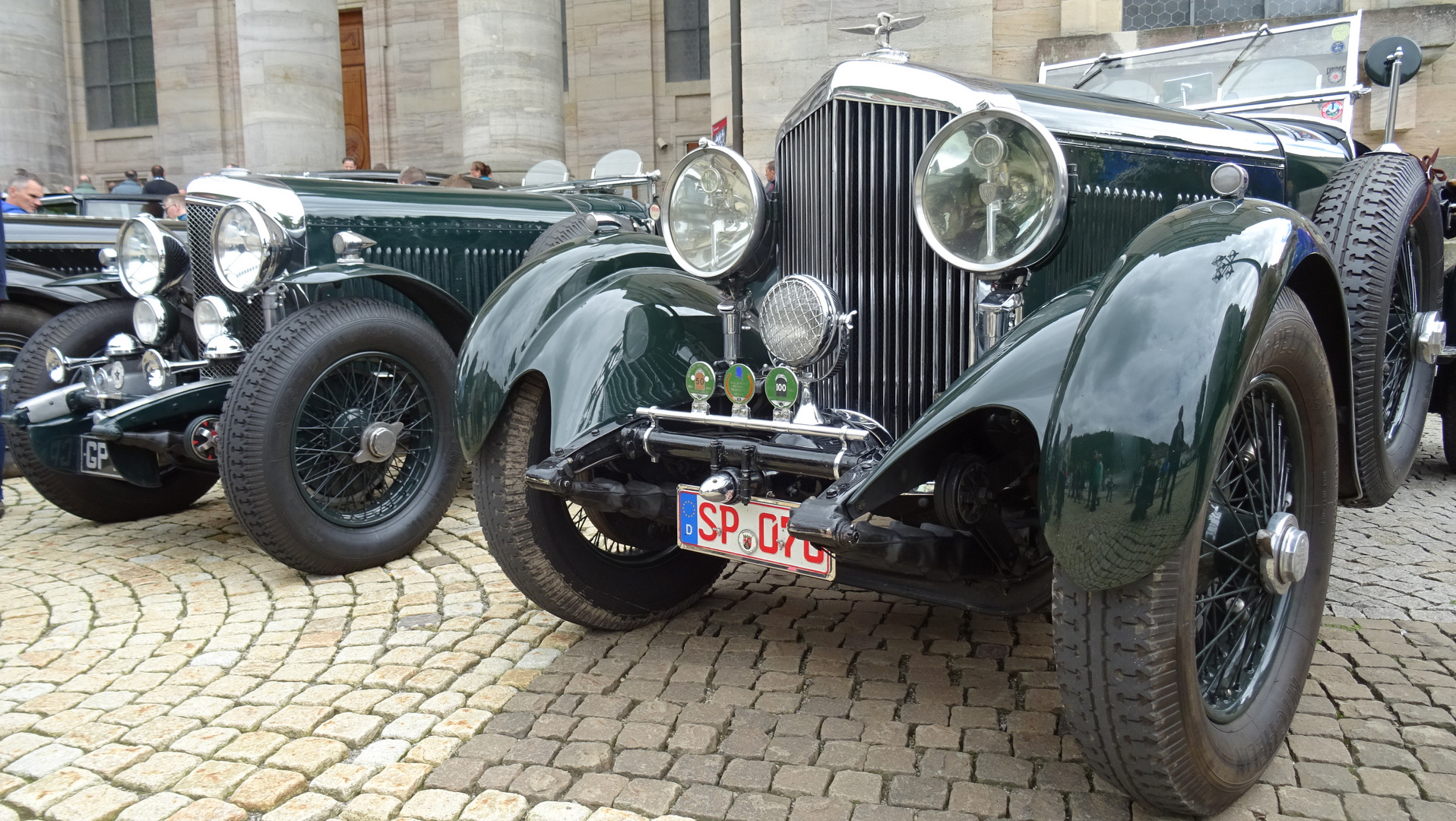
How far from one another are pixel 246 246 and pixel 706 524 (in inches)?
104

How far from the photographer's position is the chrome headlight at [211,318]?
414 cm

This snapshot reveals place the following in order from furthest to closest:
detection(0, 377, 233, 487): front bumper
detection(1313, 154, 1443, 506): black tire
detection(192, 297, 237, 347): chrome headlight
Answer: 1. detection(192, 297, 237, 347): chrome headlight
2. detection(0, 377, 233, 487): front bumper
3. detection(1313, 154, 1443, 506): black tire

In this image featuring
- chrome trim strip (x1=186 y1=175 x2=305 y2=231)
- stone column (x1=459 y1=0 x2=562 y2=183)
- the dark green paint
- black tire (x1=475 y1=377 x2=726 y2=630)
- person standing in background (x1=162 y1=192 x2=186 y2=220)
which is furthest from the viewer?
stone column (x1=459 y1=0 x2=562 y2=183)

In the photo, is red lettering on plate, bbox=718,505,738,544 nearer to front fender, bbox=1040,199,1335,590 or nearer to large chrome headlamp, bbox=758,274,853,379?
large chrome headlamp, bbox=758,274,853,379

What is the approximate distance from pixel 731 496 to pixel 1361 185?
2074 millimetres

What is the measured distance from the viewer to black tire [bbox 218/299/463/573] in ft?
11.6

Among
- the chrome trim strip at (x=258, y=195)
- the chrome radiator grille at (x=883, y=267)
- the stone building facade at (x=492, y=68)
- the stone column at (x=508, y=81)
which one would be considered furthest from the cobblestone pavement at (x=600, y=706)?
the stone column at (x=508, y=81)

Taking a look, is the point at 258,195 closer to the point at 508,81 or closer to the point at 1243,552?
the point at 1243,552

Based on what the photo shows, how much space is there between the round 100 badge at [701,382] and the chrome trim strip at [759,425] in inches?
2.2

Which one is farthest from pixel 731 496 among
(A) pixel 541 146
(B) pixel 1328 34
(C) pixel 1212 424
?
(A) pixel 541 146

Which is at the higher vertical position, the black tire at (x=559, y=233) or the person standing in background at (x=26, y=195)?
the person standing in background at (x=26, y=195)

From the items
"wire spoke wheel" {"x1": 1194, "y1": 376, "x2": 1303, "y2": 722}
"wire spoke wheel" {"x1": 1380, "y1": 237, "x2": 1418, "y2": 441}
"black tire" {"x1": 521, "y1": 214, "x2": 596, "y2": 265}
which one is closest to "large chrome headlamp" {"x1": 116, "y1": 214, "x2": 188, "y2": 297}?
"black tire" {"x1": 521, "y1": 214, "x2": 596, "y2": 265}

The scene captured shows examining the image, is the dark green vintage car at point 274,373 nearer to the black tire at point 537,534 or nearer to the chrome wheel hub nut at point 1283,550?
the black tire at point 537,534

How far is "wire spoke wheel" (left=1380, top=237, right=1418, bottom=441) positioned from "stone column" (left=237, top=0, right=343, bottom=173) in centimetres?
1203
